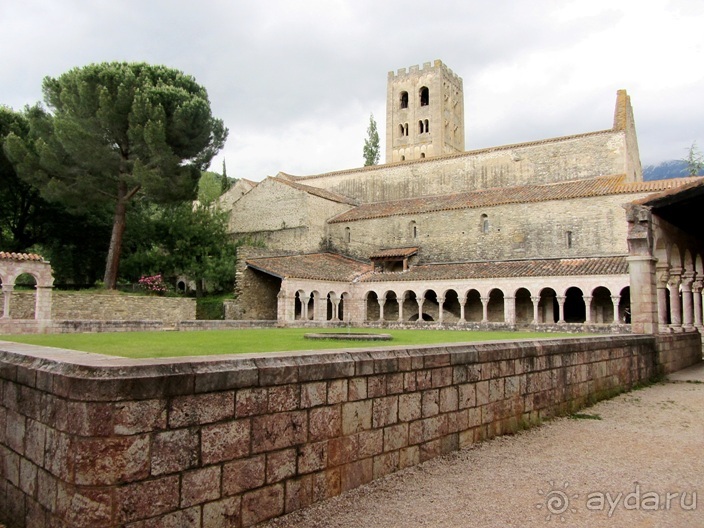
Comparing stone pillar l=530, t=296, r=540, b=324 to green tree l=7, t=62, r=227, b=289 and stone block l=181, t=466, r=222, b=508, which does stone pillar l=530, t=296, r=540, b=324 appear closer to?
green tree l=7, t=62, r=227, b=289

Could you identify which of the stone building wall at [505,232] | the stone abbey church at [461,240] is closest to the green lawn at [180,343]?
the stone abbey church at [461,240]

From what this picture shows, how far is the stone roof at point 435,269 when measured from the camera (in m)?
23.9

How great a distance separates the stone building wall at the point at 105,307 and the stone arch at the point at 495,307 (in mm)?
14172

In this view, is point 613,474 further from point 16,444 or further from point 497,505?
point 16,444

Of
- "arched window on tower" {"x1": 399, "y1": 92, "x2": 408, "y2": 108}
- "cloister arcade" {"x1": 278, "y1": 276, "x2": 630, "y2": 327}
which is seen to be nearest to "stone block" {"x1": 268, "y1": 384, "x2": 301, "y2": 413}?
"cloister arcade" {"x1": 278, "y1": 276, "x2": 630, "y2": 327}

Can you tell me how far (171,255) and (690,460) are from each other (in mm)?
26124

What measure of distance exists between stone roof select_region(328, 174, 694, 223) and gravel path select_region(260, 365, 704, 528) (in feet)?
69.2

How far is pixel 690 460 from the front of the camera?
5512 mm

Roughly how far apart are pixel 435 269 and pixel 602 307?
803 cm

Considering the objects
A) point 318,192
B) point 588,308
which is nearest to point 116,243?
point 318,192

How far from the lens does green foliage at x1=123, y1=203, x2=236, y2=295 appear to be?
2803cm

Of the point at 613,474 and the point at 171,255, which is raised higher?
the point at 171,255

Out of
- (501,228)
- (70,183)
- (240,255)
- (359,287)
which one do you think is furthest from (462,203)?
(70,183)

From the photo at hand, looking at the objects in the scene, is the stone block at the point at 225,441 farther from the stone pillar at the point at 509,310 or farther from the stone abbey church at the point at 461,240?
the stone pillar at the point at 509,310
